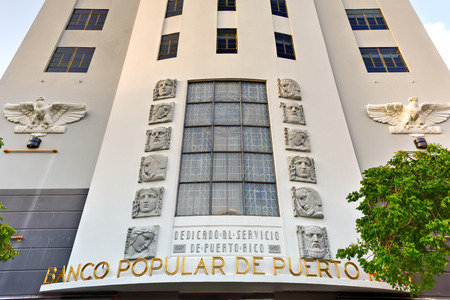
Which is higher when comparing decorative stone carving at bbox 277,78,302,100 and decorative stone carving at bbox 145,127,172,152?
decorative stone carving at bbox 277,78,302,100

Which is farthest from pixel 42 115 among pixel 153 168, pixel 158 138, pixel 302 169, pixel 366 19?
pixel 366 19

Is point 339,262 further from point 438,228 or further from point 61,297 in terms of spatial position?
point 61,297

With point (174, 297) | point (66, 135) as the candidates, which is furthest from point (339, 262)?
point (66, 135)

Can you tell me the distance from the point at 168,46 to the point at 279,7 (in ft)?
23.1

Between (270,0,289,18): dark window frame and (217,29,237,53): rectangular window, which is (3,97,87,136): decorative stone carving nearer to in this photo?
(217,29,237,53): rectangular window

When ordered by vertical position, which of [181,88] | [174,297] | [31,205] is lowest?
[174,297]

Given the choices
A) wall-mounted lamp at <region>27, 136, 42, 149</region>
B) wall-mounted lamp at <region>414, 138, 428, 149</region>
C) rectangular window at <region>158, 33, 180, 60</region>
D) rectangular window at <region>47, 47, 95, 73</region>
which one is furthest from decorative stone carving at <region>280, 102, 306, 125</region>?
rectangular window at <region>47, 47, 95, 73</region>

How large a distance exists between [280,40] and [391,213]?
40.1 ft

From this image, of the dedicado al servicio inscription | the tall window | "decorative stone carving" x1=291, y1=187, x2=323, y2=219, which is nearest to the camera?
the dedicado al servicio inscription

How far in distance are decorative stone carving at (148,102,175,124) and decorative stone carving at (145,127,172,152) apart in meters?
0.48

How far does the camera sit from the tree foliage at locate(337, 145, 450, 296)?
317 inches

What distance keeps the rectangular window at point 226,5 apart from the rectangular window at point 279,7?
2266 millimetres

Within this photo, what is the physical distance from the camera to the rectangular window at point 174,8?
1948 centimetres

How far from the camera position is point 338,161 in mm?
13461
